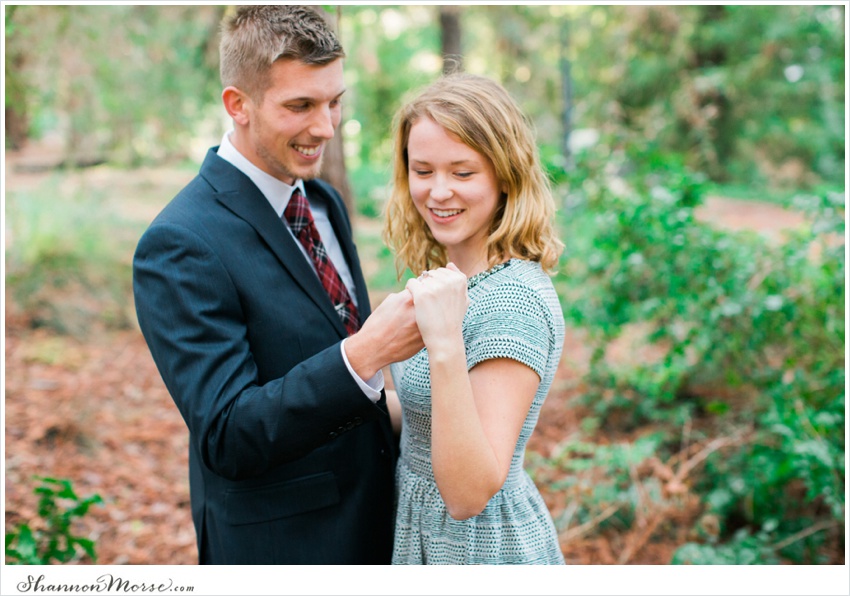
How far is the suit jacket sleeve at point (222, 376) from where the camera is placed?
1655mm

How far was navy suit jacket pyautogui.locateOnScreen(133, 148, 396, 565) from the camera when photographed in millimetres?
1671

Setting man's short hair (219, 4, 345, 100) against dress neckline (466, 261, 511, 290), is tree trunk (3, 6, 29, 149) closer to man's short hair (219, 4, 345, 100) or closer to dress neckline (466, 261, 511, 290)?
man's short hair (219, 4, 345, 100)

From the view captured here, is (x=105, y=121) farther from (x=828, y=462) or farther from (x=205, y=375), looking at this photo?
(x=828, y=462)

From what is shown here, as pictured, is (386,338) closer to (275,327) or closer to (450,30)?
(275,327)

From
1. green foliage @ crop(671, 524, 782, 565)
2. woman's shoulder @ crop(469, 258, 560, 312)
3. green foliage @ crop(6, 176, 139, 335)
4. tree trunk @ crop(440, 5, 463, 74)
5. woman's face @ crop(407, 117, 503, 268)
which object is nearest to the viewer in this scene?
woman's shoulder @ crop(469, 258, 560, 312)

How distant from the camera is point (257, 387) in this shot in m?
1.72

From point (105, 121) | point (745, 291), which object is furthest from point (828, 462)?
point (105, 121)

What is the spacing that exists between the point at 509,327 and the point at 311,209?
1071 mm

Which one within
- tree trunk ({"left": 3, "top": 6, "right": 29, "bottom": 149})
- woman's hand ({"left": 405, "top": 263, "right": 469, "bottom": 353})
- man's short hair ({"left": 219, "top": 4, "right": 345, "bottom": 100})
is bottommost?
woman's hand ({"left": 405, "top": 263, "right": 469, "bottom": 353})

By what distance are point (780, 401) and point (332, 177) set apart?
2.96 m

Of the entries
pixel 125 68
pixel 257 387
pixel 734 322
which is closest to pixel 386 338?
pixel 257 387

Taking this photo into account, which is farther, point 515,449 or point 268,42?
point 268,42

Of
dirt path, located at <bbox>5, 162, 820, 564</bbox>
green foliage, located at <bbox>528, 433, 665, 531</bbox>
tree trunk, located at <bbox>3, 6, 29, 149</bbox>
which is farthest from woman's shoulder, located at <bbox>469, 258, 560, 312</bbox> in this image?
tree trunk, located at <bbox>3, 6, 29, 149</bbox>

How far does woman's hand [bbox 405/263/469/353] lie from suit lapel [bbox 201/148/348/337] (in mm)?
498
